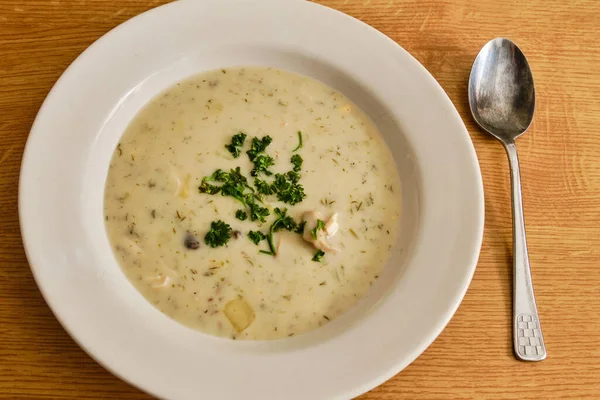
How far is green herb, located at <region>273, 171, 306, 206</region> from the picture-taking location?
5.96 feet

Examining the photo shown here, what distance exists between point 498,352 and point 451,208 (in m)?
0.50

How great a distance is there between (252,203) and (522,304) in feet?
3.20

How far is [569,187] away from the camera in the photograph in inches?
77.4

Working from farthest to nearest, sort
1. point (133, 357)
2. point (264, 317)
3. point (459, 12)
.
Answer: point (459, 12)
point (264, 317)
point (133, 357)

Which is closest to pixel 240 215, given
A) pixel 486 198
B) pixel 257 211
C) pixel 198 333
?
pixel 257 211

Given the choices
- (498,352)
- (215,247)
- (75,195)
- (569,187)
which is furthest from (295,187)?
(569,187)

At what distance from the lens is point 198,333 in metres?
1.62

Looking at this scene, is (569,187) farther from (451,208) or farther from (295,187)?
(295,187)

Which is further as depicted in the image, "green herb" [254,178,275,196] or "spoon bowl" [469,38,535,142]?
"spoon bowl" [469,38,535,142]

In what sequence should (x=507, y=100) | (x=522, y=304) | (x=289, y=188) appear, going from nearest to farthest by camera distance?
(x=522, y=304)
(x=289, y=188)
(x=507, y=100)

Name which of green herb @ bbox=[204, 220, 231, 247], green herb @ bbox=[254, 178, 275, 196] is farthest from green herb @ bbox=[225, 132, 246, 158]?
green herb @ bbox=[204, 220, 231, 247]

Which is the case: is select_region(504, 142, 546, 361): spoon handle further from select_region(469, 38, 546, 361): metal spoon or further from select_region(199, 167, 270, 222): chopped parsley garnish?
select_region(199, 167, 270, 222): chopped parsley garnish

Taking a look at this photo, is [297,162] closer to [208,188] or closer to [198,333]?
[208,188]

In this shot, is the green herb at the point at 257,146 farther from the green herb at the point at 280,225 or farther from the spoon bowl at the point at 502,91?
the spoon bowl at the point at 502,91
